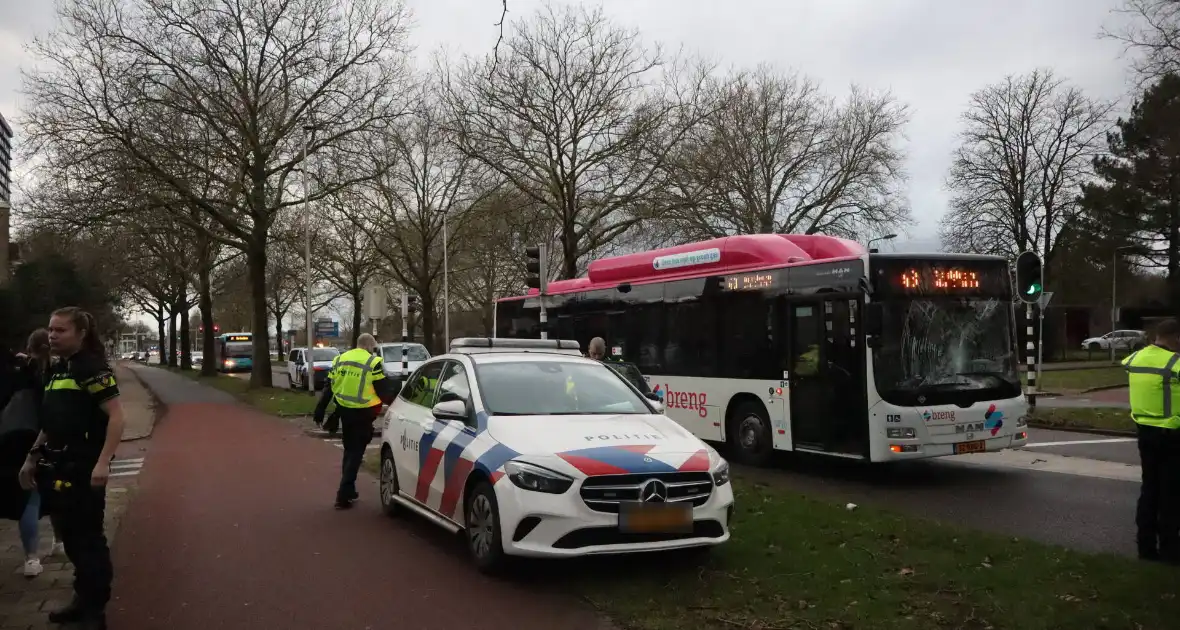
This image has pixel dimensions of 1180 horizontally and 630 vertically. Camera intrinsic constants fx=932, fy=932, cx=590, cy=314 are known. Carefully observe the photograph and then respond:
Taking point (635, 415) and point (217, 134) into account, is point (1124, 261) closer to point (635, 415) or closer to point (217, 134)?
point (217, 134)

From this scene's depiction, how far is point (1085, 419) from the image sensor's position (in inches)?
669

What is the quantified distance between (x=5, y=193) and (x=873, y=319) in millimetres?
28016

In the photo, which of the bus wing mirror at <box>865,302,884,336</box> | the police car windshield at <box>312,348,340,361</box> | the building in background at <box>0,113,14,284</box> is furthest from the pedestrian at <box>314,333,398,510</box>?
the police car windshield at <box>312,348,340,361</box>

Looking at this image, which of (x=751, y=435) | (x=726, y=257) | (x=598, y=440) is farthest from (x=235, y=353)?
(x=598, y=440)

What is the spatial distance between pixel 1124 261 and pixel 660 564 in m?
50.0

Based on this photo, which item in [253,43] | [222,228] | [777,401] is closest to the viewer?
[777,401]

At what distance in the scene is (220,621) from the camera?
5.46 metres

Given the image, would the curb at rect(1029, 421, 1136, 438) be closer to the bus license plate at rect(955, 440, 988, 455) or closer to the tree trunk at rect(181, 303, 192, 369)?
the bus license plate at rect(955, 440, 988, 455)

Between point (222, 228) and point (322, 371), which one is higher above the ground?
point (222, 228)

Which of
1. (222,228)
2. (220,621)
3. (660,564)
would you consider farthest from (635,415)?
(222,228)

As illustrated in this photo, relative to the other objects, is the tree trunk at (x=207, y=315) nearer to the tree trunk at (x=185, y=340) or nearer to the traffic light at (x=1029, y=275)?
the tree trunk at (x=185, y=340)

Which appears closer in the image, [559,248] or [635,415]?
[635,415]

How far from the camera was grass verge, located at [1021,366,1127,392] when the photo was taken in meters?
27.9

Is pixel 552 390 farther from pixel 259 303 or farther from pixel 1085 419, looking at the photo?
pixel 259 303
